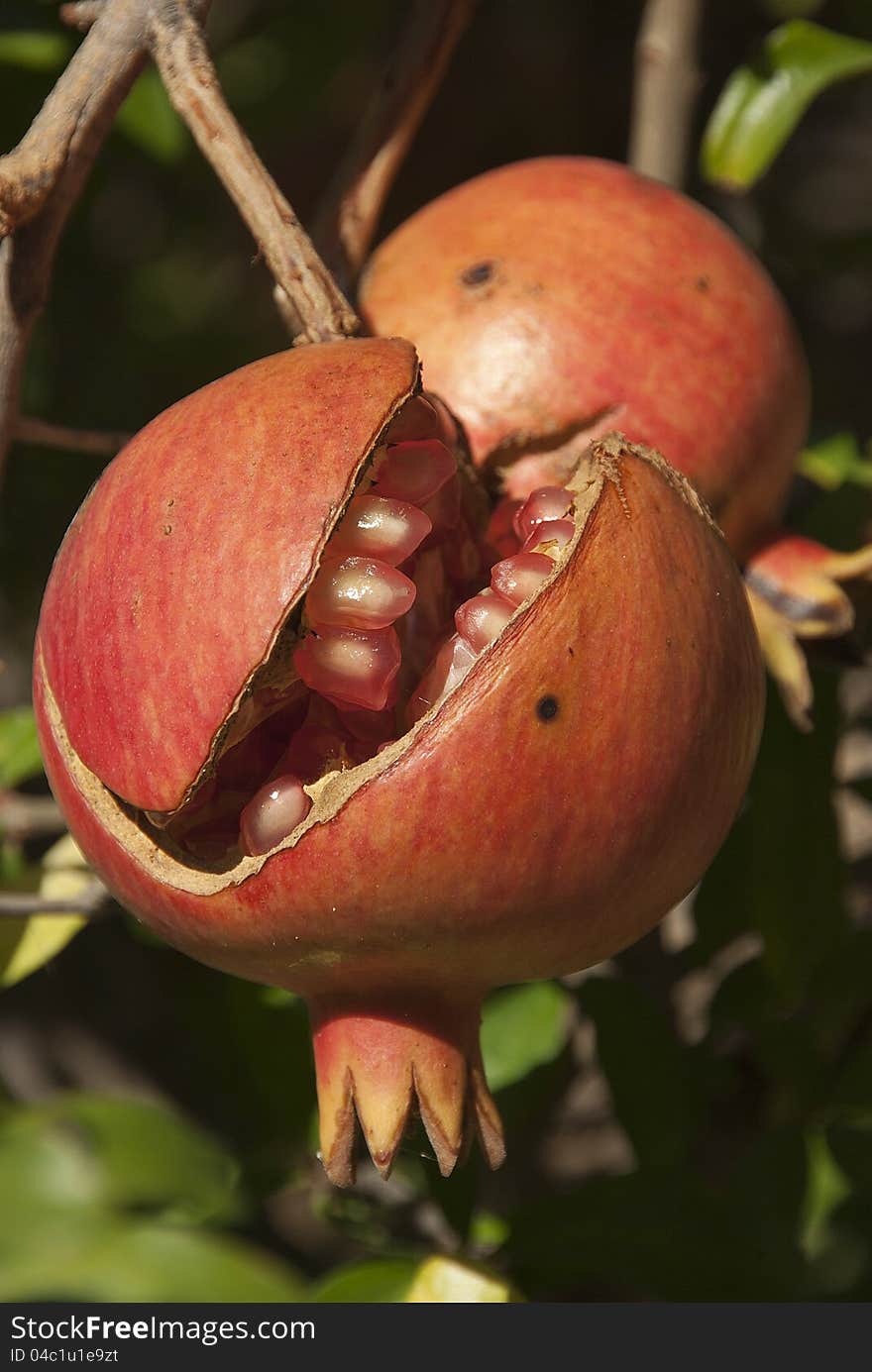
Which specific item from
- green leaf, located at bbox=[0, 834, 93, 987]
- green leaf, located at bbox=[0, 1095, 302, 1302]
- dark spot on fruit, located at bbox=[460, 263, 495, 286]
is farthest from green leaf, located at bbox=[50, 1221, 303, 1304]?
dark spot on fruit, located at bbox=[460, 263, 495, 286]

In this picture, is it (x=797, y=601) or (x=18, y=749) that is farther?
(x=18, y=749)

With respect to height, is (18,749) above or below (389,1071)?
below

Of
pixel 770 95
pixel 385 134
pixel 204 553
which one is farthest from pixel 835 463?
pixel 204 553

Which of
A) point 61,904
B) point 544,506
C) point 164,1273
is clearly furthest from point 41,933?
point 544,506

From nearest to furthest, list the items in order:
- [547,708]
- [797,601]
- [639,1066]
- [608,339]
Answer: [547,708]
[608,339]
[797,601]
[639,1066]

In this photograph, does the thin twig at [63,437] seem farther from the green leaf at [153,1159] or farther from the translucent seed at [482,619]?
the green leaf at [153,1159]

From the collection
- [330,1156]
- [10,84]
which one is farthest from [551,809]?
[10,84]

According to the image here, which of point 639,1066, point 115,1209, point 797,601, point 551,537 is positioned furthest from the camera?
point 639,1066

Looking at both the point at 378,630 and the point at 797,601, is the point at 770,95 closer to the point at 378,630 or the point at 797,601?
the point at 797,601

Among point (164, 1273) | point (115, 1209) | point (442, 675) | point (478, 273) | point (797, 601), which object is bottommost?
point (115, 1209)
